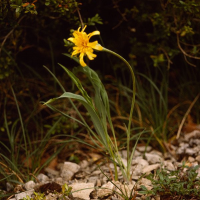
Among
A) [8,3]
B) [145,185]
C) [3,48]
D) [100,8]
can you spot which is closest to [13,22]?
[8,3]

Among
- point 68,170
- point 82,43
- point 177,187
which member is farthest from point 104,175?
point 82,43

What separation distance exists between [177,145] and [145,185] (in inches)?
27.0

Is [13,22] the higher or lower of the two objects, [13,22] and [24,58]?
the higher

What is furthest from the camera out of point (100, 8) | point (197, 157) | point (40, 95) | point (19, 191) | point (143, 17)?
point (40, 95)

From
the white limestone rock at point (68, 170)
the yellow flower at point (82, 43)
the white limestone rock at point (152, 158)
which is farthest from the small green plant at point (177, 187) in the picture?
the yellow flower at point (82, 43)

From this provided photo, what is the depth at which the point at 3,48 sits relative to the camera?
1915 mm

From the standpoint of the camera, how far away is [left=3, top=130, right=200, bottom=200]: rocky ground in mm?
1542

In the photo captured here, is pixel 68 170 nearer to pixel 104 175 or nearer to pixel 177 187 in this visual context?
pixel 104 175

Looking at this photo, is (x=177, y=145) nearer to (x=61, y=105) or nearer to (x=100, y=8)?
(x=61, y=105)

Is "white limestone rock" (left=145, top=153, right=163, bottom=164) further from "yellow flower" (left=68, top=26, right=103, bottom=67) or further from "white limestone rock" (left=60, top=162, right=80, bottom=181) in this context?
"yellow flower" (left=68, top=26, right=103, bottom=67)

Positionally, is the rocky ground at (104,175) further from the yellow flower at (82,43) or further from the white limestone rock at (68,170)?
the yellow flower at (82,43)

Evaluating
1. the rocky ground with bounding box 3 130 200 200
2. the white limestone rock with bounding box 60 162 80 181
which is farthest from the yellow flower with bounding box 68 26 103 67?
the white limestone rock with bounding box 60 162 80 181

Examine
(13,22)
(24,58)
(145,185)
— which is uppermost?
(13,22)

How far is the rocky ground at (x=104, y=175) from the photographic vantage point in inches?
60.7
